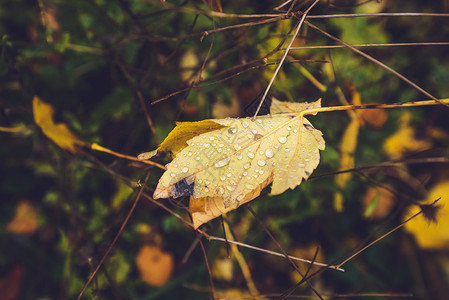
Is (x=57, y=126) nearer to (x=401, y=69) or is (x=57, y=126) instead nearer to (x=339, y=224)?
(x=339, y=224)

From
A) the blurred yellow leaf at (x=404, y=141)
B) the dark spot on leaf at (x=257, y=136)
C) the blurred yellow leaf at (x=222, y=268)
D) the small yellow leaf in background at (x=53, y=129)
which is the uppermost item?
the dark spot on leaf at (x=257, y=136)

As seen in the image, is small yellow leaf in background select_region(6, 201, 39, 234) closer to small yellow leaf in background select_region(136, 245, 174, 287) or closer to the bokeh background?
the bokeh background

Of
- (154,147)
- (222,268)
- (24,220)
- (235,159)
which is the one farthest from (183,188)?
(24,220)

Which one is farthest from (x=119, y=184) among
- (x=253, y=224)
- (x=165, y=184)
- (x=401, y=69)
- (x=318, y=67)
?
(x=401, y=69)

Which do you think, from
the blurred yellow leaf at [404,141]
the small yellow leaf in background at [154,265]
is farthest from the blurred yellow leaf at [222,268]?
the blurred yellow leaf at [404,141]

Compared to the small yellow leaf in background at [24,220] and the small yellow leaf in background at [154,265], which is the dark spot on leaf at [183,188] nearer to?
the small yellow leaf in background at [154,265]

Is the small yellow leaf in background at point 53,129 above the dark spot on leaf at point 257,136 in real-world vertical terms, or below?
below

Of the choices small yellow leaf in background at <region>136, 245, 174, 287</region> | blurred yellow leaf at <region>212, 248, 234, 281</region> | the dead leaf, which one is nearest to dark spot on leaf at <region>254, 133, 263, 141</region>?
the dead leaf

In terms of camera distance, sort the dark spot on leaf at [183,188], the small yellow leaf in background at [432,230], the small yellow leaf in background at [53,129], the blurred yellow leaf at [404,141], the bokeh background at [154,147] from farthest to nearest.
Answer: the blurred yellow leaf at [404,141], the small yellow leaf in background at [432,230], the bokeh background at [154,147], the small yellow leaf in background at [53,129], the dark spot on leaf at [183,188]

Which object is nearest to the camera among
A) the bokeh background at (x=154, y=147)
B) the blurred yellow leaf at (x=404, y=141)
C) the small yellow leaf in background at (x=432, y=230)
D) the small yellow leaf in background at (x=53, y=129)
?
the small yellow leaf in background at (x=53, y=129)
